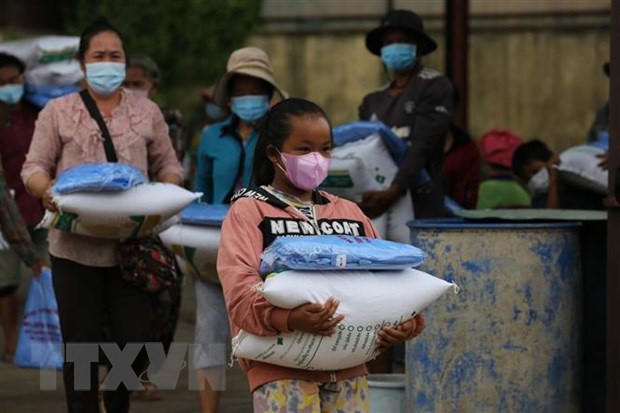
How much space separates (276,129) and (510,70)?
13.7m

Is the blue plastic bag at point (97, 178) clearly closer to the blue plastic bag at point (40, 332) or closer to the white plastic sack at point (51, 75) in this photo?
the blue plastic bag at point (40, 332)

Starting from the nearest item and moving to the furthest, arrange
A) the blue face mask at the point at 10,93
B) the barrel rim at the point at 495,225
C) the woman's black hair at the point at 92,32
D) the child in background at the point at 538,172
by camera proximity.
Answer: the barrel rim at the point at 495,225
the woman's black hair at the point at 92,32
the child in background at the point at 538,172
the blue face mask at the point at 10,93

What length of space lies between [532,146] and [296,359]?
246 inches

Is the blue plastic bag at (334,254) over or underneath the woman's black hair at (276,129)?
underneath

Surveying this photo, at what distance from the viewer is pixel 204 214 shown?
23.9 feet

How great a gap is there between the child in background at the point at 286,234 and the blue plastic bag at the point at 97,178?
1.66 meters

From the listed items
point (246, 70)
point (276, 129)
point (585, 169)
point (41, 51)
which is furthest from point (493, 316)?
point (41, 51)

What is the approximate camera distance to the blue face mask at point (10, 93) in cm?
976

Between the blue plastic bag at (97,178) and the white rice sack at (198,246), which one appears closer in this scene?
the blue plastic bag at (97,178)

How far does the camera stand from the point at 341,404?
4633 millimetres

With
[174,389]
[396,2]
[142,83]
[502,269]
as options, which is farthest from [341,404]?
[396,2]

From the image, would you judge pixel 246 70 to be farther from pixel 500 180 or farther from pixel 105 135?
pixel 500 180

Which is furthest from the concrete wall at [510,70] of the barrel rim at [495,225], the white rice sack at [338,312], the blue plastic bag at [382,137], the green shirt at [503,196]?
the white rice sack at [338,312]

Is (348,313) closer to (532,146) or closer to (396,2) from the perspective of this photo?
(532,146)
